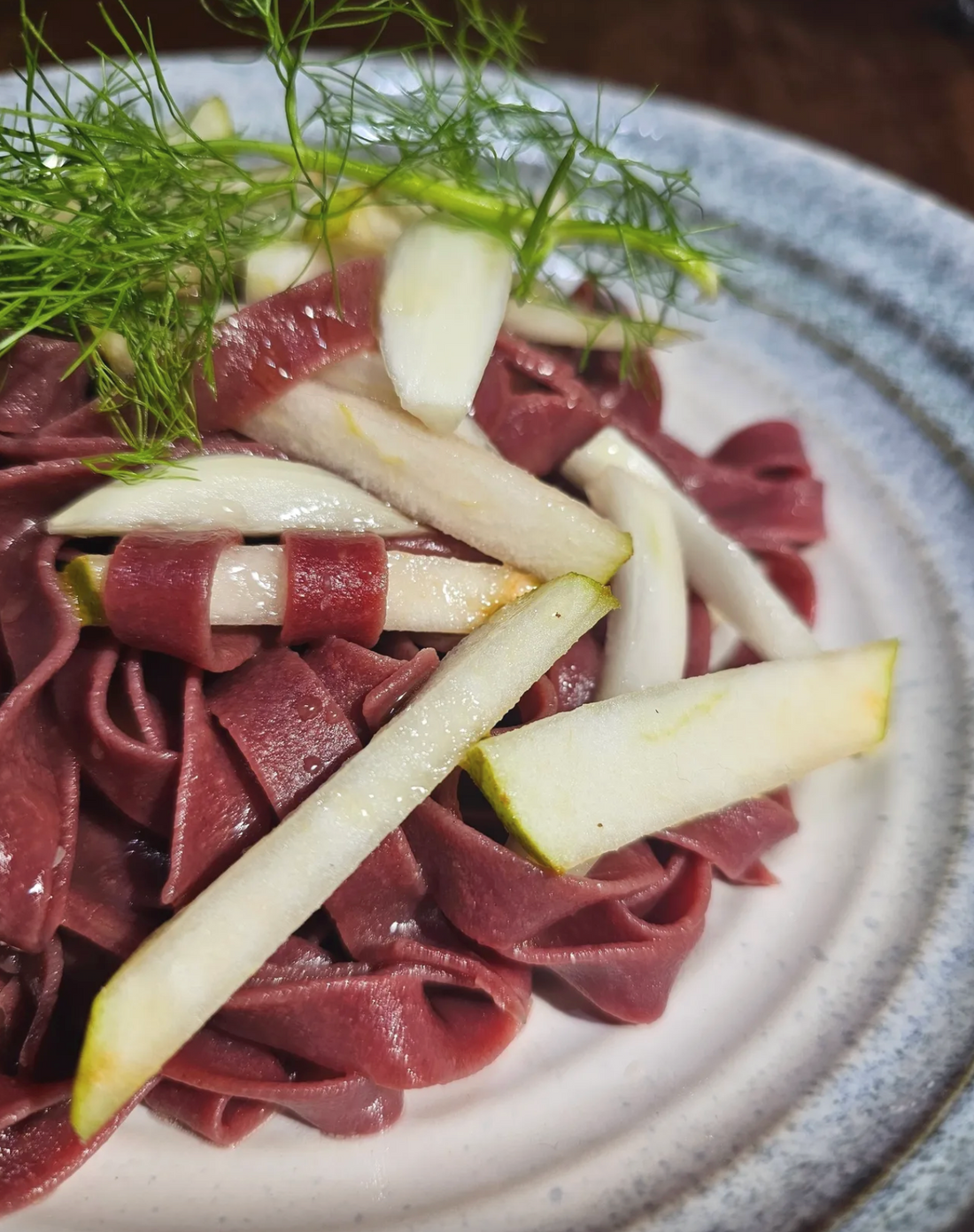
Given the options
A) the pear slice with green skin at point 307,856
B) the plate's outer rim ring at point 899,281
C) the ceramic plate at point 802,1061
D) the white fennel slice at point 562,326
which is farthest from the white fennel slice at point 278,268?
the plate's outer rim ring at point 899,281

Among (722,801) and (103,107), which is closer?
(722,801)

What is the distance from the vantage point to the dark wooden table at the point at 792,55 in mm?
4656

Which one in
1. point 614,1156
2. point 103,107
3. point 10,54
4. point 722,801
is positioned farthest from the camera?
point 10,54

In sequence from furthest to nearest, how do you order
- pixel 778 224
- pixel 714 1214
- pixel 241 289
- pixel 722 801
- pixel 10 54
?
pixel 10 54 < pixel 778 224 < pixel 241 289 < pixel 722 801 < pixel 714 1214

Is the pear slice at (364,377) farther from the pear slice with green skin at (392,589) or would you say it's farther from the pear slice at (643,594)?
the pear slice at (643,594)

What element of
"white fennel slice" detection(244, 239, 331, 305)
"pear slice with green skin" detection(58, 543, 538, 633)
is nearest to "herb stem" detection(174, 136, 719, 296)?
"white fennel slice" detection(244, 239, 331, 305)

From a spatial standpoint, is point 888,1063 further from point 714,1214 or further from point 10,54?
point 10,54

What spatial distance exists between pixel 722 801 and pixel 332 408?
1081mm

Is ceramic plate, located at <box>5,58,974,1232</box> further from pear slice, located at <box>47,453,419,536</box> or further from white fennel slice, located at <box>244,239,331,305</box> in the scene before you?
white fennel slice, located at <box>244,239,331,305</box>

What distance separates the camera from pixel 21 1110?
1663 mm

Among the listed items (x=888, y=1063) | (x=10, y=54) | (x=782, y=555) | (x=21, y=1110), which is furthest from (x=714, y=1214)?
(x=10, y=54)

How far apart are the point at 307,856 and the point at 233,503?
2.26ft

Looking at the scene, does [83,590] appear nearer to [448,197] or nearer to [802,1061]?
[448,197]

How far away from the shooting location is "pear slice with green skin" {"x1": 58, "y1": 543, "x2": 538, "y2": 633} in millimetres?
1836
